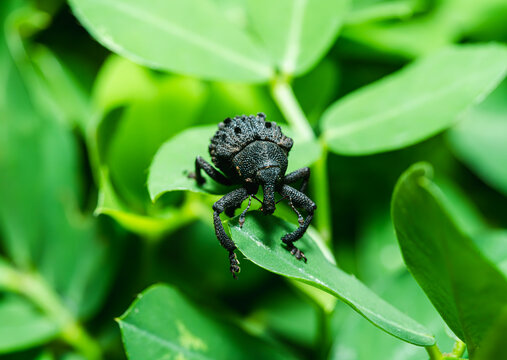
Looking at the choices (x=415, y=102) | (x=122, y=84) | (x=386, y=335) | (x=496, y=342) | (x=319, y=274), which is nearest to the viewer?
(x=496, y=342)

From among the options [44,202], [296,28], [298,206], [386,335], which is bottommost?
[386,335]

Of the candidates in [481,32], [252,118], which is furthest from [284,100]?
[481,32]

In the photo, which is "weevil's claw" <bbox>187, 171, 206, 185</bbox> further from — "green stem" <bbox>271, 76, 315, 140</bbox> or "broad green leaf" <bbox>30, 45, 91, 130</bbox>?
"broad green leaf" <bbox>30, 45, 91, 130</bbox>

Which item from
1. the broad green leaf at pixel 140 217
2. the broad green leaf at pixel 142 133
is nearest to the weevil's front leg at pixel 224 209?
the broad green leaf at pixel 140 217

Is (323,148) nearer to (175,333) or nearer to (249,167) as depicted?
(249,167)

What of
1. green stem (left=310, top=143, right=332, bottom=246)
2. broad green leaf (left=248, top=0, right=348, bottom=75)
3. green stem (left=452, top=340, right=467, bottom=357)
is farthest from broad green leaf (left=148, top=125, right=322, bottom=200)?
green stem (left=452, top=340, right=467, bottom=357)

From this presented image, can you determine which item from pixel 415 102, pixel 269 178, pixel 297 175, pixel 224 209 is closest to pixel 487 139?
pixel 415 102
